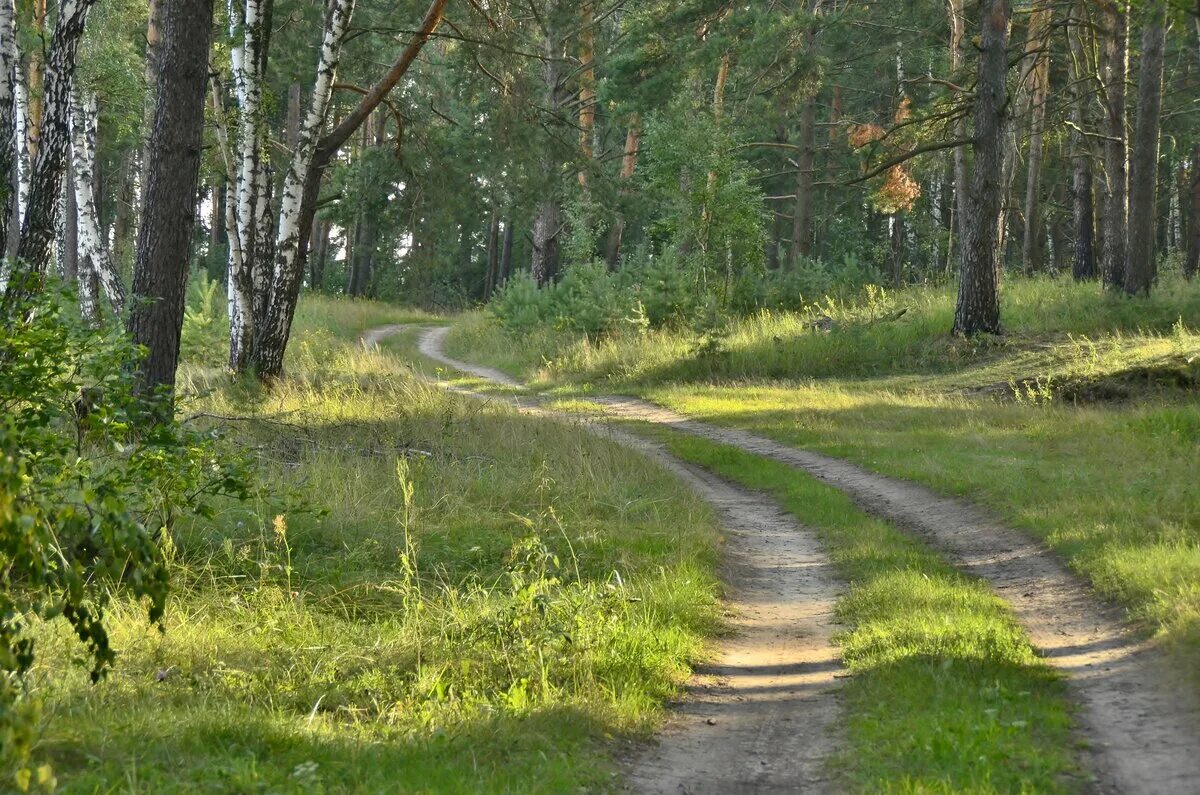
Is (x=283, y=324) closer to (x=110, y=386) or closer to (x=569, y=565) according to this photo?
(x=569, y=565)

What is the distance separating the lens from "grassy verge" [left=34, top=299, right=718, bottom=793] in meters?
4.92

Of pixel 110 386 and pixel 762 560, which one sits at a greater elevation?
pixel 110 386

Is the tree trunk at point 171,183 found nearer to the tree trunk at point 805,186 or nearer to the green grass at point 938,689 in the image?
the green grass at point 938,689

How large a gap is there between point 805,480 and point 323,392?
7150mm

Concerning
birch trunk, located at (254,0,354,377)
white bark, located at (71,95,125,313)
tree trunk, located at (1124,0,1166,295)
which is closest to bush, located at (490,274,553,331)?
birch trunk, located at (254,0,354,377)

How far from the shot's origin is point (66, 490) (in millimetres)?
Answer: 5781

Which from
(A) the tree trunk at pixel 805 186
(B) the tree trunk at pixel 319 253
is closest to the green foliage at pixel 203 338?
(A) the tree trunk at pixel 805 186

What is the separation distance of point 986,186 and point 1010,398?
549 cm

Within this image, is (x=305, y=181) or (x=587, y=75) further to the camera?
(x=587, y=75)

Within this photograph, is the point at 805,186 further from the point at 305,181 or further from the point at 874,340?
the point at 305,181

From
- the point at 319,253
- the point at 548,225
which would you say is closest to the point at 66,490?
the point at 548,225

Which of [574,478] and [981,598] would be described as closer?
[981,598]

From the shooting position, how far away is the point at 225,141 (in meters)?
16.5

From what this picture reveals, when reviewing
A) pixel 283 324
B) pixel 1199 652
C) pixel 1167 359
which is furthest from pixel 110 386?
pixel 1167 359
